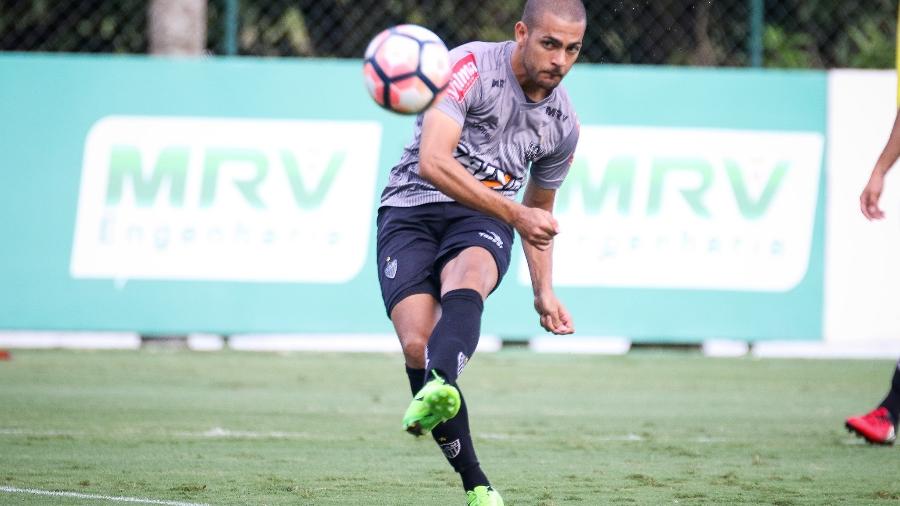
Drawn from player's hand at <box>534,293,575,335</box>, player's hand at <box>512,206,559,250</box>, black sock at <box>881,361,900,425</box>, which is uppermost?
player's hand at <box>512,206,559,250</box>

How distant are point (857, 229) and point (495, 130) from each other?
7.89 metres

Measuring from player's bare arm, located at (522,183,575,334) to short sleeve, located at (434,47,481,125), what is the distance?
0.56 m

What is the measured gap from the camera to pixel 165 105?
497 inches

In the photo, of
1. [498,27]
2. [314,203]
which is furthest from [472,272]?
[498,27]

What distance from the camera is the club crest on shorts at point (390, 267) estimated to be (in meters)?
5.69

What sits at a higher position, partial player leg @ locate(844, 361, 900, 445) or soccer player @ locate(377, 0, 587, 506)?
soccer player @ locate(377, 0, 587, 506)

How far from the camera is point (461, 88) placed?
552 centimetres

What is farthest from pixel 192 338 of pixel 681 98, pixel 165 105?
pixel 681 98

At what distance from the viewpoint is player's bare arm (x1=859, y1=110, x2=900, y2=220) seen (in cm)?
712

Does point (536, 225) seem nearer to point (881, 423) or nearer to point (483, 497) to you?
point (483, 497)

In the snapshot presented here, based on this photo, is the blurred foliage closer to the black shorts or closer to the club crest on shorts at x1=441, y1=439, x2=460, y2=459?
the black shorts

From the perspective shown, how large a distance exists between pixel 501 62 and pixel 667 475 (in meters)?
2.19

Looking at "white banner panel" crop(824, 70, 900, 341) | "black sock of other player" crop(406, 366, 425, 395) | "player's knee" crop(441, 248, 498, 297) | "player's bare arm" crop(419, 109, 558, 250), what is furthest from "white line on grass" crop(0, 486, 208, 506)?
"white banner panel" crop(824, 70, 900, 341)

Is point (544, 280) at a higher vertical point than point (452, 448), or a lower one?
higher
